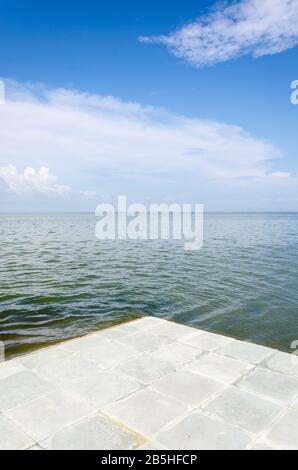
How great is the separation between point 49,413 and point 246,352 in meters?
3.56

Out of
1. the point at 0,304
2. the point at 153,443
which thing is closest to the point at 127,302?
the point at 0,304

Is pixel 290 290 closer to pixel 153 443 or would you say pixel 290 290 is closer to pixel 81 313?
pixel 81 313

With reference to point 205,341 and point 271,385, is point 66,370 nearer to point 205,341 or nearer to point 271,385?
point 205,341

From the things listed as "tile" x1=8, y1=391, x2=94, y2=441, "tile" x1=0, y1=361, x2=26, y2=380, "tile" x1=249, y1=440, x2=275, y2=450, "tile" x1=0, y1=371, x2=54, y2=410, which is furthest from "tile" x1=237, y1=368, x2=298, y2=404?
"tile" x1=0, y1=361, x2=26, y2=380

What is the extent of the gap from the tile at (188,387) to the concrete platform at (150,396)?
14 mm

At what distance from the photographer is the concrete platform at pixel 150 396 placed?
3.60 metres

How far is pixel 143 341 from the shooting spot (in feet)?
21.1

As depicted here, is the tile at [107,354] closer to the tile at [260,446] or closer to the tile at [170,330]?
the tile at [170,330]

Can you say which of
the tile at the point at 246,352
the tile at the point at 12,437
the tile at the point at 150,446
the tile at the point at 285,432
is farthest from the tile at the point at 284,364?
the tile at the point at 12,437

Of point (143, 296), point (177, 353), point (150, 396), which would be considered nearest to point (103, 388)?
point (150, 396)

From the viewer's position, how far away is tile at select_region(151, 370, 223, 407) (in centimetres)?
439
